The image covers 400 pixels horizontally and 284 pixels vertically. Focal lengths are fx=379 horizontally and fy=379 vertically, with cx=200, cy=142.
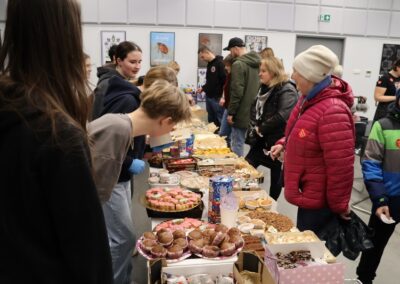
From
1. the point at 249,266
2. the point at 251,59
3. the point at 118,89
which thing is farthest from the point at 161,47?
the point at 249,266

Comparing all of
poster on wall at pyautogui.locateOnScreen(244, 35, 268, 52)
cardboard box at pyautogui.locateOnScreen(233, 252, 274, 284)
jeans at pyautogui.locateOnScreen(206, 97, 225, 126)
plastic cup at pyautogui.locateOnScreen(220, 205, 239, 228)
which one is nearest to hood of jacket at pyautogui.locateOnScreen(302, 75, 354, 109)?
plastic cup at pyautogui.locateOnScreen(220, 205, 239, 228)

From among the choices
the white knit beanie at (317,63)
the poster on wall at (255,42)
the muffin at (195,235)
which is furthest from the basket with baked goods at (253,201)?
the poster on wall at (255,42)

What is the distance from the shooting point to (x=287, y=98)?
3033 millimetres

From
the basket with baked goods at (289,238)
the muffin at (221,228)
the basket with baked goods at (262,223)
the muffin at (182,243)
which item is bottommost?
the basket with baked goods at (262,223)

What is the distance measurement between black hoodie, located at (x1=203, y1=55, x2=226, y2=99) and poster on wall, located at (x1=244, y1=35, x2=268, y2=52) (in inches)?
56.7

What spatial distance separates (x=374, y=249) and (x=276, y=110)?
1.31 m

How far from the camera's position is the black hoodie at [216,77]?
5609 mm

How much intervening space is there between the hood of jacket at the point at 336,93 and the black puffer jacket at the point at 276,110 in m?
1.04

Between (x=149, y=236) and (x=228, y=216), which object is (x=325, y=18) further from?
(x=149, y=236)

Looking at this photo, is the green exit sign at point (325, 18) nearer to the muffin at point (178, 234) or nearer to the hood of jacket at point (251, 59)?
the hood of jacket at point (251, 59)

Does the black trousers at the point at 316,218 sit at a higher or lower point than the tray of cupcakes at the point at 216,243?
lower

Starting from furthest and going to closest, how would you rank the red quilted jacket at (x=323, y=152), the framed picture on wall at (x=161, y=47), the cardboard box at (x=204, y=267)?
1. the framed picture on wall at (x=161, y=47)
2. the red quilted jacket at (x=323, y=152)
3. the cardboard box at (x=204, y=267)

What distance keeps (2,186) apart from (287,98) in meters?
2.61

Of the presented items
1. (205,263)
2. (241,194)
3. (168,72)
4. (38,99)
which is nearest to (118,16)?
(168,72)
